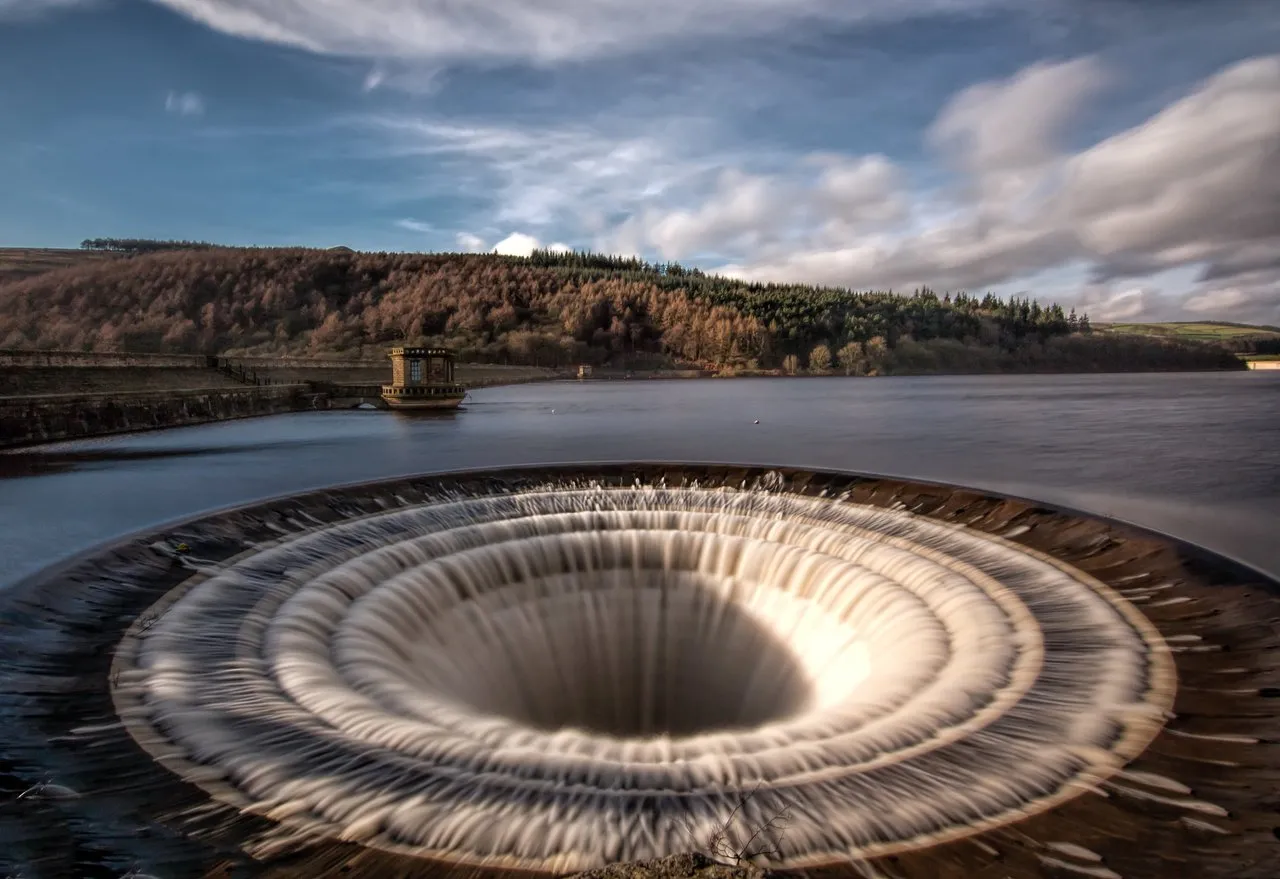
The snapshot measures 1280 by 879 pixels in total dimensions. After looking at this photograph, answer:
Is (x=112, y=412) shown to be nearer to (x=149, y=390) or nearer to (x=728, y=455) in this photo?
(x=149, y=390)

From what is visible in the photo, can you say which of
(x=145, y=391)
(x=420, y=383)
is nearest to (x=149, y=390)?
(x=145, y=391)

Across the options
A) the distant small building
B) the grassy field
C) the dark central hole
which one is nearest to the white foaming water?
the dark central hole

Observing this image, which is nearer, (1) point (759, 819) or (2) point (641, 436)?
(1) point (759, 819)

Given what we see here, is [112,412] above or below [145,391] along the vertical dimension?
below

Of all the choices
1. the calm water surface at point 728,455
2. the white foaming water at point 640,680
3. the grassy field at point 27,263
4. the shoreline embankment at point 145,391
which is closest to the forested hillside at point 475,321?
the grassy field at point 27,263

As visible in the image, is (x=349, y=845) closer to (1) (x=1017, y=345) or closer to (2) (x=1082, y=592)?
(2) (x=1082, y=592)

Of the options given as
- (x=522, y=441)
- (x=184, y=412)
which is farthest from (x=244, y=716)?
(x=184, y=412)
